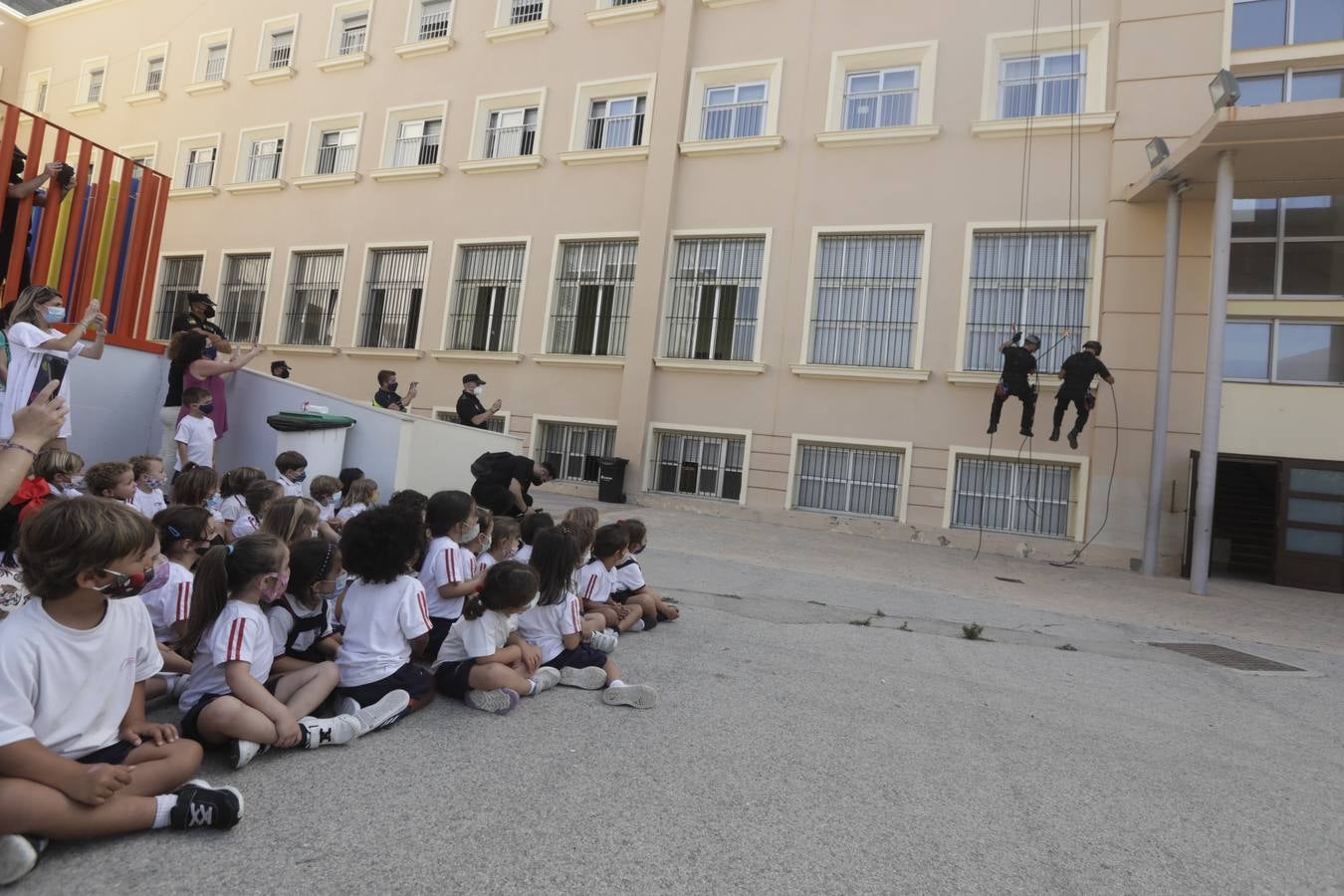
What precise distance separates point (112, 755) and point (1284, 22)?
50.7ft

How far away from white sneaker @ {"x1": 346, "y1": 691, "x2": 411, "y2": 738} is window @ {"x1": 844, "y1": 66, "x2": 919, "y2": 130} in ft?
40.8

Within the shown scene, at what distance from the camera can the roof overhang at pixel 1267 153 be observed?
8.54 meters

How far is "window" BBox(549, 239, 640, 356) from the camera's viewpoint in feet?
46.3

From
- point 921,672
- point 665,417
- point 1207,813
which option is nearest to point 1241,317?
point 665,417

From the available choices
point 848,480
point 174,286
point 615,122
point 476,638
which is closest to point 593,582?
point 476,638

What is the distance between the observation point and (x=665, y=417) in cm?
1349

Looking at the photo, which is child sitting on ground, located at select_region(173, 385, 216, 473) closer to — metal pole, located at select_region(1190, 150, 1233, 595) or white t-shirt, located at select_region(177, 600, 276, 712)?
white t-shirt, located at select_region(177, 600, 276, 712)

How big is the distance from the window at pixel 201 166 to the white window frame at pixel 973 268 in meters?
17.7

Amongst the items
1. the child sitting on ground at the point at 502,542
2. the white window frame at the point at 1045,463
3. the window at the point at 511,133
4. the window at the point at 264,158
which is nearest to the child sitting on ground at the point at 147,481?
the child sitting on ground at the point at 502,542

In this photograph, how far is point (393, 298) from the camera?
52.4ft

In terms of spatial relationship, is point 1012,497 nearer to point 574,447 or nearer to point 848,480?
point 848,480

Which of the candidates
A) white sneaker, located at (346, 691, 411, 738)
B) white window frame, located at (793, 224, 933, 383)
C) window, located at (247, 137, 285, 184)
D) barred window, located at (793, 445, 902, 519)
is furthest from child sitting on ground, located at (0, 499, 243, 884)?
window, located at (247, 137, 285, 184)

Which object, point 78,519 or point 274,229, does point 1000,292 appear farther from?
point 274,229

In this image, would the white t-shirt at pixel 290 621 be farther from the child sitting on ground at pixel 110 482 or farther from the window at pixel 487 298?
the window at pixel 487 298
